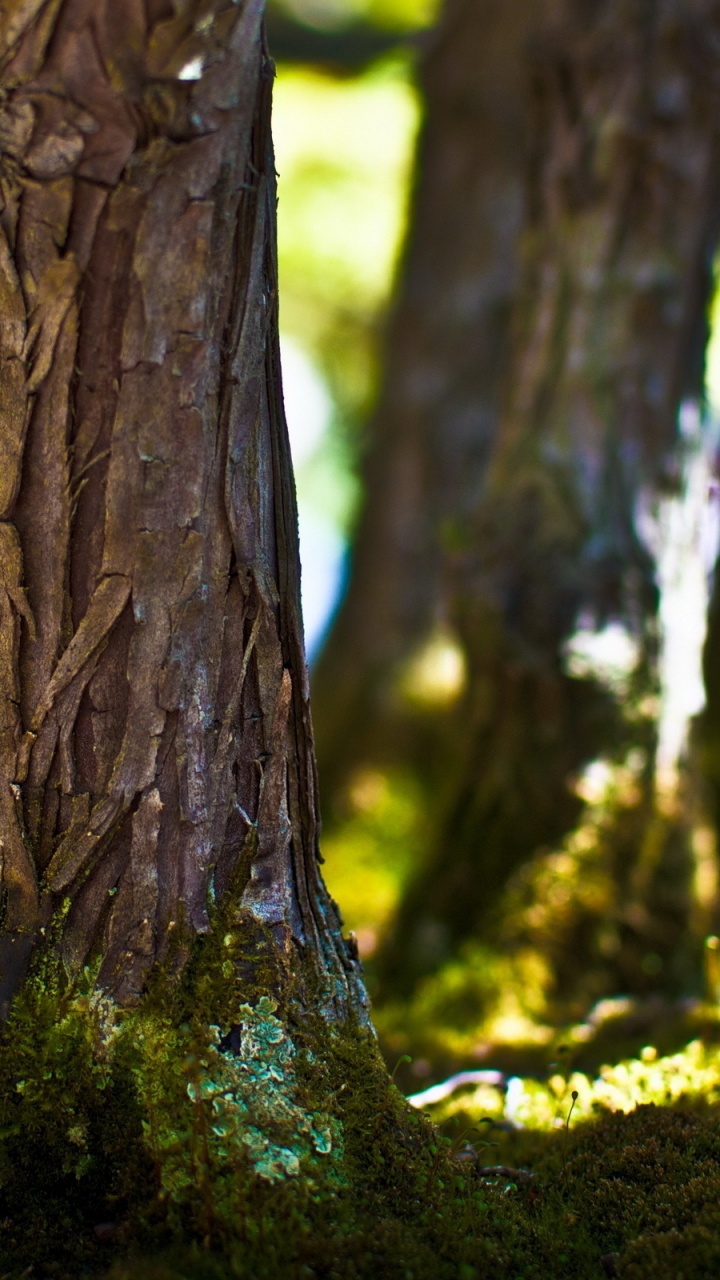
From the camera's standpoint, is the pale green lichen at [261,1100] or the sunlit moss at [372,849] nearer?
the pale green lichen at [261,1100]

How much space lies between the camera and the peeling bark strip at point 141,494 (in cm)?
189

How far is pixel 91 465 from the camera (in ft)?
6.56

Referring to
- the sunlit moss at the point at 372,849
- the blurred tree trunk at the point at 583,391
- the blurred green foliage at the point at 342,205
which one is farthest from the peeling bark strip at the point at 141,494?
the blurred green foliage at the point at 342,205

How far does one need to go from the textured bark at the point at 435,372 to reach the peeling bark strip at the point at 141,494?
4178 millimetres

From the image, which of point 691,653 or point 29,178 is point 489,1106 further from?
point 29,178

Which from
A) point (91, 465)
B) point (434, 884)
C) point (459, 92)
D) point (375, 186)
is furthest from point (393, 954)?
point (375, 186)

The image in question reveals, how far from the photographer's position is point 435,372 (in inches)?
265

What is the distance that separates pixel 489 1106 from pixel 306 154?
1057cm

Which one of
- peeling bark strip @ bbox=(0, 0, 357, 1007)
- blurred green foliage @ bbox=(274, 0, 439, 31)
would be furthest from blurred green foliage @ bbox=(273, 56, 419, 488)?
peeling bark strip @ bbox=(0, 0, 357, 1007)

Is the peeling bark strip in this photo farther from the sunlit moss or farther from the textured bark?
the textured bark

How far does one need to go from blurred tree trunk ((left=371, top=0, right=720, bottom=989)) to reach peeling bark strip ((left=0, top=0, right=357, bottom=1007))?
208 centimetres

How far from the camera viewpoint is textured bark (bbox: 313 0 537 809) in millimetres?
6523

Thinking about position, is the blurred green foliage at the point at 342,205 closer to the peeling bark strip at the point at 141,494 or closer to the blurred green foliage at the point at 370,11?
the blurred green foliage at the point at 370,11

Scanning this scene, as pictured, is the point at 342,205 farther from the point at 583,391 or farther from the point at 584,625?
the point at 584,625
